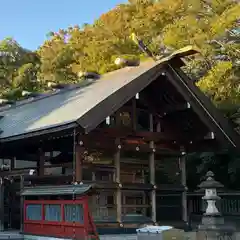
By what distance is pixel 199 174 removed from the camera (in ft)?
59.1

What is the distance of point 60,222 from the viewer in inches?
459

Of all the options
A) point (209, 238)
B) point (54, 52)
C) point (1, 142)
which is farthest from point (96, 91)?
point (54, 52)

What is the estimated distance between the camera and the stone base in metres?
11.0

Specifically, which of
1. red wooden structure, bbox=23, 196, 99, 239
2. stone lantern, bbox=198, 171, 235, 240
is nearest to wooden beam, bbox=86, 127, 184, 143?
red wooden structure, bbox=23, 196, 99, 239

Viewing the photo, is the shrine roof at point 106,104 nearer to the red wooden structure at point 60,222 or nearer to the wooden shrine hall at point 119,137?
the wooden shrine hall at point 119,137

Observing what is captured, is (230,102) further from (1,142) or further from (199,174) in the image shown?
(1,142)

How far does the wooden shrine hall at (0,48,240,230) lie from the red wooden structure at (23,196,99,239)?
0.85 meters

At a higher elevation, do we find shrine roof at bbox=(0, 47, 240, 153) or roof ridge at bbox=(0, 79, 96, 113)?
roof ridge at bbox=(0, 79, 96, 113)

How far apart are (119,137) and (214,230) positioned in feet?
12.2

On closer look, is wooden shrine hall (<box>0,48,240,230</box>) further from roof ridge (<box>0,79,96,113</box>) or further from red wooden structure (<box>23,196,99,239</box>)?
red wooden structure (<box>23,196,99,239</box>)

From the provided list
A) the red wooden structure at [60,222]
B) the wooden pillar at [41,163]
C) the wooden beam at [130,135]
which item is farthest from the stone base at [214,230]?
the wooden pillar at [41,163]

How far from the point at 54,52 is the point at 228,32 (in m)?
16.5

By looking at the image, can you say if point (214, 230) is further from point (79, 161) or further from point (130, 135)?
point (79, 161)

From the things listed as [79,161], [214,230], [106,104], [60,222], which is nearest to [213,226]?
[214,230]
